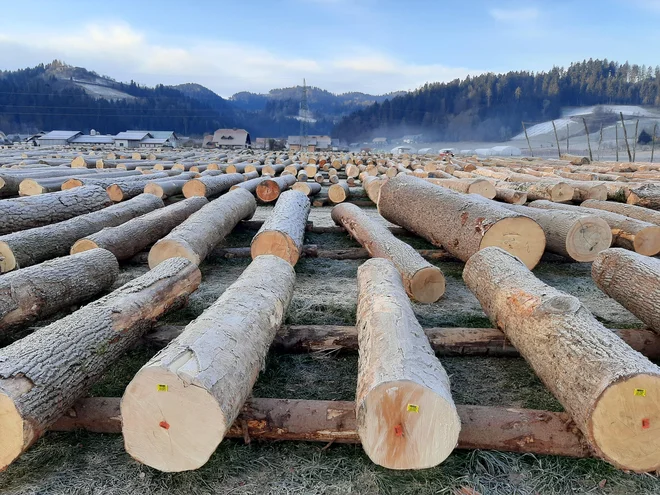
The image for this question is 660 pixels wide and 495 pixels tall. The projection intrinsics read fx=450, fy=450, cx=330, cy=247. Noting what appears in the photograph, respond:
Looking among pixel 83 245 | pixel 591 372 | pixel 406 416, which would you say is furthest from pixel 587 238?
pixel 83 245

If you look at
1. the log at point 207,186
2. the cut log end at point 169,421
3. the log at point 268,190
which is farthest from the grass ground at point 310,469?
the log at point 268,190

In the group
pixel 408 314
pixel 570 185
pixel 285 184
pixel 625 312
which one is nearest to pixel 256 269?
pixel 408 314

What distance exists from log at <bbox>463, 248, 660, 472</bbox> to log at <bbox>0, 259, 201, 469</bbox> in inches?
101

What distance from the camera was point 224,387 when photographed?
6.81ft

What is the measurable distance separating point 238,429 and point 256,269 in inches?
57.5

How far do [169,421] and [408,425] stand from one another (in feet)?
3.48

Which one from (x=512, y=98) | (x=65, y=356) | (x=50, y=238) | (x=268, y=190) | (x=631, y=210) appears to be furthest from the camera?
(x=512, y=98)

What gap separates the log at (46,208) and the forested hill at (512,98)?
67945mm

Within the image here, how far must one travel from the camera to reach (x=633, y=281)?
11.4 feet

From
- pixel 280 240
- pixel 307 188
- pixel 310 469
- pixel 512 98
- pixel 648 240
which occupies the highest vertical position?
pixel 512 98

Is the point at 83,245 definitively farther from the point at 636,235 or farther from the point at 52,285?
the point at 636,235

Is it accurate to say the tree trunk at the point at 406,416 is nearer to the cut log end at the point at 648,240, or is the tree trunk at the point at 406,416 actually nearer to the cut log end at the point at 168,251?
the cut log end at the point at 168,251

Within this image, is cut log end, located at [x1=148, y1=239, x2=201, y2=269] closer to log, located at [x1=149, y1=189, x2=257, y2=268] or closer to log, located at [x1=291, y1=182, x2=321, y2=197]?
log, located at [x1=149, y1=189, x2=257, y2=268]

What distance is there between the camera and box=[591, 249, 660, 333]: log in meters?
3.26
